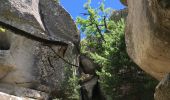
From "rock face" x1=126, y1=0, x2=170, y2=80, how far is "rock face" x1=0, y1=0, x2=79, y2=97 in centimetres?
1017

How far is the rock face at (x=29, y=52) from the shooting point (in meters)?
15.2

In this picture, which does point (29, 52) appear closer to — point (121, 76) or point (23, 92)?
point (23, 92)

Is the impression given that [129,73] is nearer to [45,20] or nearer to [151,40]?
[45,20]

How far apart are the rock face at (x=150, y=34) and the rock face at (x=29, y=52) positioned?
10167 millimetres

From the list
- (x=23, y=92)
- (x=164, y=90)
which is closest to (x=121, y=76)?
(x=23, y=92)

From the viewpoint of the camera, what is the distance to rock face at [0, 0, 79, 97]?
15234 millimetres

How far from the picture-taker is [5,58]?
49.4 feet

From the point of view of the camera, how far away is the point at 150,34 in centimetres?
430

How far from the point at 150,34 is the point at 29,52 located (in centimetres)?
1170

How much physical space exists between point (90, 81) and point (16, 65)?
12.4ft

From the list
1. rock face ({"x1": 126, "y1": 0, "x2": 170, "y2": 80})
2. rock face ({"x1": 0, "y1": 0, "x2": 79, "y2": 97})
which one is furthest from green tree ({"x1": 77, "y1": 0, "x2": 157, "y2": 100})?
rock face ({"x1": 126, "y1": 0, "x2": 170, "y2": 80})

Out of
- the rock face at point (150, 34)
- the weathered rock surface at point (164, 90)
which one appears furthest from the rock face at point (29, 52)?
the weathered rock surface at point (164, 90)

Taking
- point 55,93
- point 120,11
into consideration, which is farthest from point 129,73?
point 120,11

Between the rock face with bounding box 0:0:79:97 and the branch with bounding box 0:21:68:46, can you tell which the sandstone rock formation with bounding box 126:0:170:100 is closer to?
the rock face with bounding box 0:0:79:97
